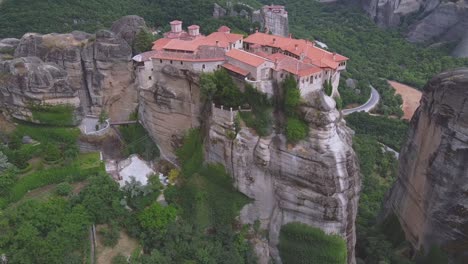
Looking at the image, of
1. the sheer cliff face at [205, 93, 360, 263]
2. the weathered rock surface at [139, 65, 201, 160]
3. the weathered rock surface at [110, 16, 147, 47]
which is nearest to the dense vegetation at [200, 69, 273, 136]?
the sheer cliff face at [205, 93, 360, 263]

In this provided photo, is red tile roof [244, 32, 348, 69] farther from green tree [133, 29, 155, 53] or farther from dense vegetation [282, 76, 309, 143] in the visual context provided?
green tree [133, 29, 155, 53]

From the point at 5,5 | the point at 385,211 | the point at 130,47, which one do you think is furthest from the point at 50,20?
the point at 385,211

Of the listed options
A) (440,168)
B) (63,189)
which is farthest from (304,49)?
(63,189)

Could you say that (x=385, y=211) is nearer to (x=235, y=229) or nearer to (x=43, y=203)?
(x=235, y=229)

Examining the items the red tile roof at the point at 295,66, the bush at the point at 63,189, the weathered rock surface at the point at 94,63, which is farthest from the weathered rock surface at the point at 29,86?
the red tile roof at the point at 295,66

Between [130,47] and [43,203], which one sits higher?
[130,47]

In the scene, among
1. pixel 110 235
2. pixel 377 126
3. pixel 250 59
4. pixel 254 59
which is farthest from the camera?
pixel 377 126

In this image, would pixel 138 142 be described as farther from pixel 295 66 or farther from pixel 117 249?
pixel 295 66
